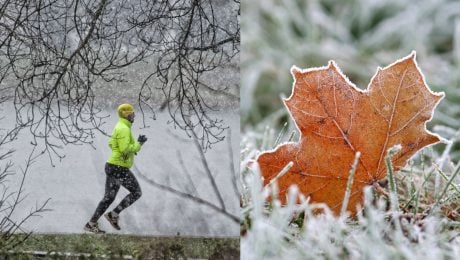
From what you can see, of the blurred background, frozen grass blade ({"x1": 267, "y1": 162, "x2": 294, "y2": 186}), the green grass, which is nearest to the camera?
frozen grass blade ({"x1": 267, "y1": 162, "x2": 294, "y2": 186})

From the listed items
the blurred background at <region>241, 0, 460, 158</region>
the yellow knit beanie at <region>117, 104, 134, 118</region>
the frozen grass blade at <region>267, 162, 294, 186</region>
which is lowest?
the frozen grass blade at <region>267, 162, 294, 186</region>

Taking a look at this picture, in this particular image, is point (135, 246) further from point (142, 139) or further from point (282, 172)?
point (282, 172)

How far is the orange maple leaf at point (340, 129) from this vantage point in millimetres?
661

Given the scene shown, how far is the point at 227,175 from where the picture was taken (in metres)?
0.83

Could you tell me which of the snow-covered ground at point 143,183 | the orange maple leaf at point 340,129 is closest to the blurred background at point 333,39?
the snow-covered ground at point 143,183

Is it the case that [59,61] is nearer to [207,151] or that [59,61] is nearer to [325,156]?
[207,151]

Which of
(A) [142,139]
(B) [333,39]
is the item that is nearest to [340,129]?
(A) [142,139]

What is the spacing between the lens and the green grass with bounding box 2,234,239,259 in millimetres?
798

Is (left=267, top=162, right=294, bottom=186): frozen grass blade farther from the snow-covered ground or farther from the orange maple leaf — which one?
the snow-covered ground

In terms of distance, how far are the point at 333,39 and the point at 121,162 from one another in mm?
1212

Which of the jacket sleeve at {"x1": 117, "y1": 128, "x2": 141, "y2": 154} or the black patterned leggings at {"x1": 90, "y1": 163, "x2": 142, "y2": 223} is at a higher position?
the jacket sleeve at {"x1": 117, "y1": 128, "x2": 141, "y2": 154}

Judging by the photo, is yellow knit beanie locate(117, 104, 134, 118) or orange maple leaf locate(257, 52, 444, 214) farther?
yellow knit beanie locate(117, 104, 134, 118)

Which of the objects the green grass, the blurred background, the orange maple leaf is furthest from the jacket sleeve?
the blurred background

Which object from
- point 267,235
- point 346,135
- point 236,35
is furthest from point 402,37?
point 267,235
